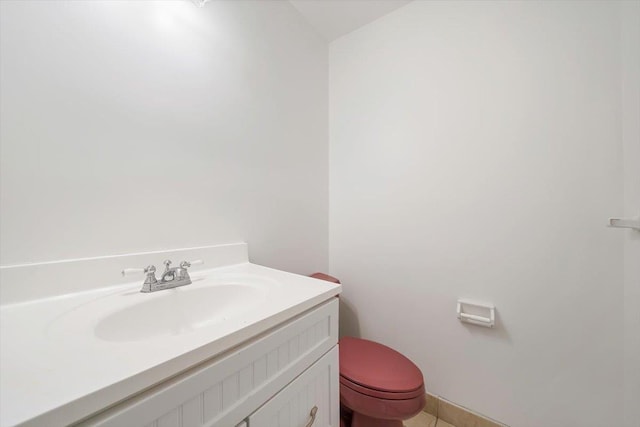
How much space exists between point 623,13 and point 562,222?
77cm

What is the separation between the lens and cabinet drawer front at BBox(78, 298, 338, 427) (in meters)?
0.36

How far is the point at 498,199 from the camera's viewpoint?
3.44 feet

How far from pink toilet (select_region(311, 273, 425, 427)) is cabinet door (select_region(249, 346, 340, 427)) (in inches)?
5.1

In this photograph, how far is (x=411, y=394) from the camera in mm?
854

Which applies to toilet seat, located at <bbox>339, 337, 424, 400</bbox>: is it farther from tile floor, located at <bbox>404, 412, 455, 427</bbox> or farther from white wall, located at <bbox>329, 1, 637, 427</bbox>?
tile floor, located at <bbox>404, 412, 455, 427</bbox>

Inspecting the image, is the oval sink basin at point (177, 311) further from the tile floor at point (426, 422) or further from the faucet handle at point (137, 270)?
the tile floor at point (426, 422)

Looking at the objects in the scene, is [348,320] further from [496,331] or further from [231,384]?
[231,384]

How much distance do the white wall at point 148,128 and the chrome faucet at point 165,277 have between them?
0.36ft

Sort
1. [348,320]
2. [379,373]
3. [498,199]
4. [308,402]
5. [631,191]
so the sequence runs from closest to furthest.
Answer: [308,402] → [631,191] → [379,373] → [498,199] → [348,320]

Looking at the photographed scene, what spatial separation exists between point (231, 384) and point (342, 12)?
1.84 meters

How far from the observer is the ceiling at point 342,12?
1.31 meters

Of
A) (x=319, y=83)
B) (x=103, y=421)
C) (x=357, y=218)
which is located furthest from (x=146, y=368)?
(x=319, y=83)

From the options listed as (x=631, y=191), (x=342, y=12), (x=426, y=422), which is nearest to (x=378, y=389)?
(x=426, y=422)

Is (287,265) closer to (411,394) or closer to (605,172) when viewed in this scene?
(411,394)
